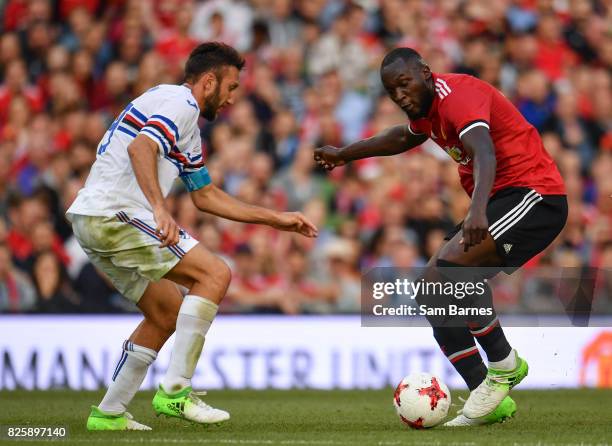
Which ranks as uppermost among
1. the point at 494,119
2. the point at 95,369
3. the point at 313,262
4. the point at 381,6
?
the point at 381,6

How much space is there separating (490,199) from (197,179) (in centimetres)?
187

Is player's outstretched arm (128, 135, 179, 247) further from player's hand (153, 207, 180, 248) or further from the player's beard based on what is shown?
the player's beard

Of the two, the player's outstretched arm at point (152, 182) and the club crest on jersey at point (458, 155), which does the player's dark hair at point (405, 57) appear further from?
the player's outstretched arm at point (152, 182)

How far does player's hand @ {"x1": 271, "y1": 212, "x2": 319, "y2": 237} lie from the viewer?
7.36m

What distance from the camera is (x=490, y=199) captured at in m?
→ 7.55

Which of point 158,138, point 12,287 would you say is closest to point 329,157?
point 158,138

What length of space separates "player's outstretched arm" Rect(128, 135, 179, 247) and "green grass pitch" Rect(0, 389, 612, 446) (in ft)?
3.74

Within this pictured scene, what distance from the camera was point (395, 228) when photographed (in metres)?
13.1

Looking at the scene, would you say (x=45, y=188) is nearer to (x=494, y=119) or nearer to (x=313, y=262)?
(x=313, y=262)

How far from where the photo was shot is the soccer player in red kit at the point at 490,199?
7.30 meters

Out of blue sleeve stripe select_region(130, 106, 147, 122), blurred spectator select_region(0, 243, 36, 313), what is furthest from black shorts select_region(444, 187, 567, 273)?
blurred spectator select_region(0, 243, 36, 313)

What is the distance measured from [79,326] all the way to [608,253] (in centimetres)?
555

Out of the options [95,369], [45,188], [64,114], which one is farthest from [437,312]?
[64,114]

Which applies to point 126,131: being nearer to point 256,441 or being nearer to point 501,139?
point 256,441
